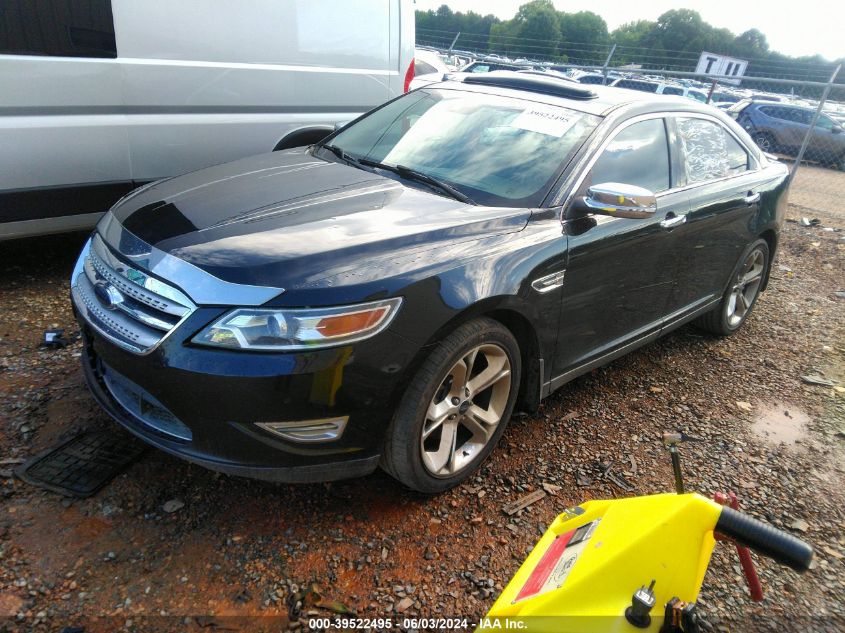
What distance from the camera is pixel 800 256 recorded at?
736 centimetres

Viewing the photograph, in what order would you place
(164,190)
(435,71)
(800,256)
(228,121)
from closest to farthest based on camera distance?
(164,190) < (228,121) < (800,256) < (435,71)

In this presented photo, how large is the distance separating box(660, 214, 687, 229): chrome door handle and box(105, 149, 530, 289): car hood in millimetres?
1022

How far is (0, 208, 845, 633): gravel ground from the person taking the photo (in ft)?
6.53

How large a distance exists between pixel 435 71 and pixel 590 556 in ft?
32.2

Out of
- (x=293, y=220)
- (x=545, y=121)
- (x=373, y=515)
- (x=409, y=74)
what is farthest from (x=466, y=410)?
(x=409, y=74)

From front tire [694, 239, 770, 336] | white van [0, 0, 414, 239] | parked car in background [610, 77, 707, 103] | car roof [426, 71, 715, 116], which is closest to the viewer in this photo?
car roof [426, 71, 715, 116]

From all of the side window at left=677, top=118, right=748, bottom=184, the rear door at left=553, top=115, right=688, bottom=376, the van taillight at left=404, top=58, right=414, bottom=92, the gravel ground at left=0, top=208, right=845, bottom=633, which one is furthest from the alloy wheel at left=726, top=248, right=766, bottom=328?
the van taillight at left=404, top=58, right=414, bottom=92

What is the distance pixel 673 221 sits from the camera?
129 inches

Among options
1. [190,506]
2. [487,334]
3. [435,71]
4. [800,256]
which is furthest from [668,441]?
[435,71]

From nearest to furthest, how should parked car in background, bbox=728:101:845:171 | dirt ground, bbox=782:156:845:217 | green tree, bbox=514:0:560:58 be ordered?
dirt ground, bbox=782:156:845:217, parked car in background, bbox=728:101:845:171, green tree, bbox=514:0:560:58

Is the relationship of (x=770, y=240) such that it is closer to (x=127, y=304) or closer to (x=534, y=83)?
(x=534, y=83)

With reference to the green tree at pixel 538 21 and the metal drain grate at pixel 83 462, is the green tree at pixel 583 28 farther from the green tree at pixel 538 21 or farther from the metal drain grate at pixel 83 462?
the metal drain grate at pixel 83 462

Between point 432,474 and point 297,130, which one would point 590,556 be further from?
point 297,130

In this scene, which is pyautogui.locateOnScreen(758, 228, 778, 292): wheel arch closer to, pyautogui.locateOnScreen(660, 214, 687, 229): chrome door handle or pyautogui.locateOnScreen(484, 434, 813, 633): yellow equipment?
pyautogui.locateOnScreen(660, 214, 687, 229): chrome door handle
